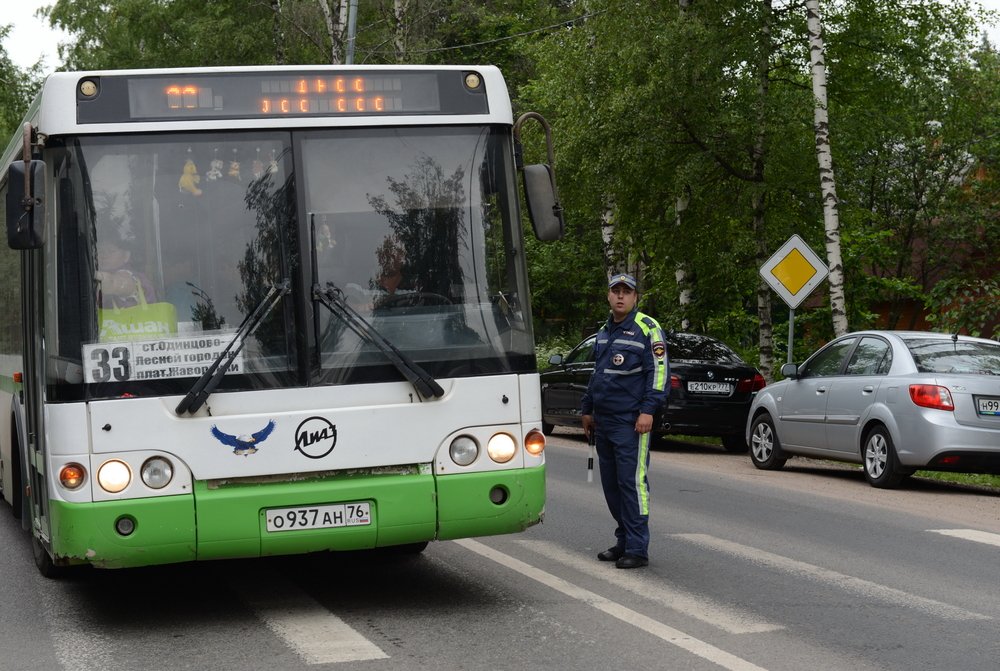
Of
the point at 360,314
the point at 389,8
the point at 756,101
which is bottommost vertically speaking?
the point at 360,314

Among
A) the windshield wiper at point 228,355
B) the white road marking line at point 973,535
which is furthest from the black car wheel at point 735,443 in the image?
the windshield wiper at point 228,355

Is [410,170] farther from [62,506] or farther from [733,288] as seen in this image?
[733,288]

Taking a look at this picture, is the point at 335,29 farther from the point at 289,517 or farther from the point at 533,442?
the point at 289,517

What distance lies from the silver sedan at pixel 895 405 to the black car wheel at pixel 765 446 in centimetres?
3

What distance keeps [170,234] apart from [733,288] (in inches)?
729

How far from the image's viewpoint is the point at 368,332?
711 cm

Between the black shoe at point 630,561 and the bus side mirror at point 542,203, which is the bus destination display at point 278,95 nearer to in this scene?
the bus side mirror at point 542,203

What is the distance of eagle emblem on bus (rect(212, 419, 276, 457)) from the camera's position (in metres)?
6.84

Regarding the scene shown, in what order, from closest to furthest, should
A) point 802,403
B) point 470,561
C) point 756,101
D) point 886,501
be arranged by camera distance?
point 470,561
point 886,501
point 802,403
point 756,101

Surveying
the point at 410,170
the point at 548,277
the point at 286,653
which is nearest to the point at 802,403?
the point at 410,170

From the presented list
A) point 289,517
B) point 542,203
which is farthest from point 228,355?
point 542,203

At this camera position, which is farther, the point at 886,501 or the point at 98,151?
the point at 886,501

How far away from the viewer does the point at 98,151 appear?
6.95 metres

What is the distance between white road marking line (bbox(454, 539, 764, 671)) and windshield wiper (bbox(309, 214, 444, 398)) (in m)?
1.44
